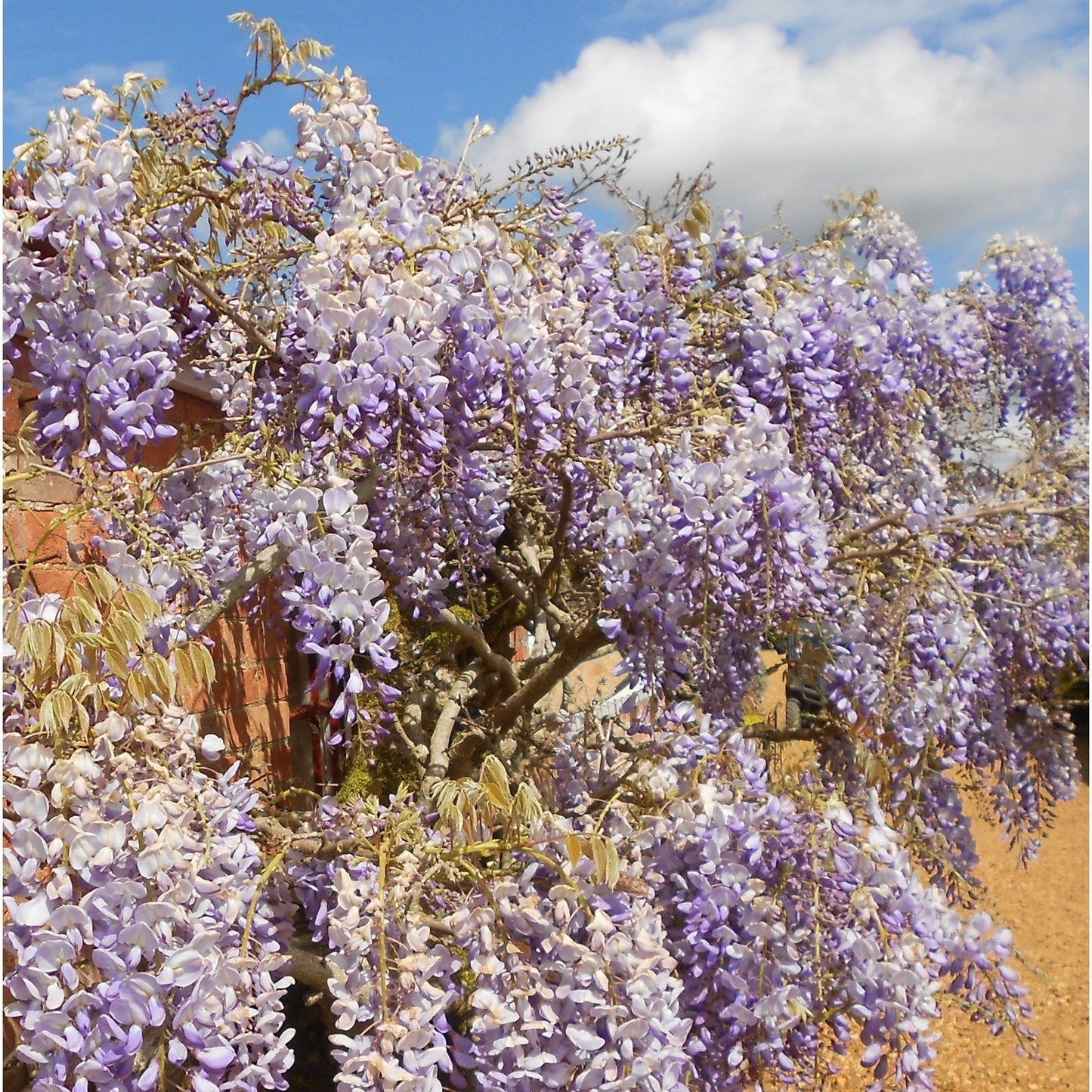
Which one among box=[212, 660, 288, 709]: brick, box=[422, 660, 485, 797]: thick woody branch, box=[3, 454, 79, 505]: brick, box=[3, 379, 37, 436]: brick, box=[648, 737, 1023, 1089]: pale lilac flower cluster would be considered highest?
box=[3, 379, 37, 436]: brick

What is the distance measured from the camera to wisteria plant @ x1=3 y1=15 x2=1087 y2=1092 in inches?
55.0

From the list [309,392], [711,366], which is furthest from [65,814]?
[711,366]

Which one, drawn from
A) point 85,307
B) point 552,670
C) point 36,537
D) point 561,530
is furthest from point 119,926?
point 552,670

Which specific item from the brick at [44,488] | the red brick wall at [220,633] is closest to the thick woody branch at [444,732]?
the red brick wall at [220,633]

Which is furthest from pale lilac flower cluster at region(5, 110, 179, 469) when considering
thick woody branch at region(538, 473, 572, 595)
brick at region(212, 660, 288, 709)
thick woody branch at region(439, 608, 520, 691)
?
brick at region(212, 660, 288, 709)

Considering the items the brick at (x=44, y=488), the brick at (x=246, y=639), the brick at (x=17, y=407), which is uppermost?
the brick at (x=17, y=407)

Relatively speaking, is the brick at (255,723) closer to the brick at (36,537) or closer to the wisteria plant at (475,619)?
the wisteria plant at (475,619)

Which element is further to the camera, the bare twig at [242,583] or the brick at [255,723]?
the brick at [255,723]

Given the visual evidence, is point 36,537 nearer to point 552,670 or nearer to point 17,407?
point 17,407

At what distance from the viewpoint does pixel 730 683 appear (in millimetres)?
2541

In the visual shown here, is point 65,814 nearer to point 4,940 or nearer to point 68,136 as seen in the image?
point 4,940

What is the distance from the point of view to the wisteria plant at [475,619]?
55.0 inches

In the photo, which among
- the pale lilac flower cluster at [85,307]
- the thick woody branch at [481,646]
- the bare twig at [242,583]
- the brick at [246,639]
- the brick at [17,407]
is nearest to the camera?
the pale lilac flower cluster at [85,307]

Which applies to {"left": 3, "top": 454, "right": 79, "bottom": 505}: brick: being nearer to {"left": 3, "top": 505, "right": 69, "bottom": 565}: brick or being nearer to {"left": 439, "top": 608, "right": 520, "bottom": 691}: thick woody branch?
{"left": 3, "top": 505, "right": 69, "bottom": 565}: brick
